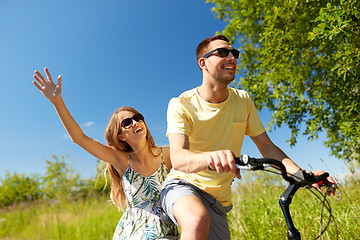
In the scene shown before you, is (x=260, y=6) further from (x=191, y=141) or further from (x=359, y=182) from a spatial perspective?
(x=191, y=141)

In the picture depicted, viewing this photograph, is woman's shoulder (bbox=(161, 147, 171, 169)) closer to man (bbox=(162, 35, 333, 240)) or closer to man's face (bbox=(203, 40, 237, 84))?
man (bbox=(162, 35, 333, 240))

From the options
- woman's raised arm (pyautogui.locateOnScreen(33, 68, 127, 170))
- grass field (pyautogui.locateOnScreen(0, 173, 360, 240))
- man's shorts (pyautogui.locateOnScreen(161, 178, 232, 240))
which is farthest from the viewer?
grass field (pyautogui.locateOnScreen(0, 173, 360, 240))

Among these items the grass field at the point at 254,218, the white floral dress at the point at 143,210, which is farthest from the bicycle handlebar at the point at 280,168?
the white floral dress at the point at 143,210

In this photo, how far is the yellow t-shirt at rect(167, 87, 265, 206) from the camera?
8.23ft

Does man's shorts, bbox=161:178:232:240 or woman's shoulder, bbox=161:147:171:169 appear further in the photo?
woman's shoulder, bbox=161:147:171:169

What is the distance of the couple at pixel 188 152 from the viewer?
2.10 metres

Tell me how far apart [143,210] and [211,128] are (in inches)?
44.6

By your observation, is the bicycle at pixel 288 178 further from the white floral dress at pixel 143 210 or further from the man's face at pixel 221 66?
the white floral dress at pixel 143 210

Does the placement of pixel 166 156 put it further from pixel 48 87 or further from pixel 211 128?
pixel 48 87

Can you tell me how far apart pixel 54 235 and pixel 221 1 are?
8.14 m

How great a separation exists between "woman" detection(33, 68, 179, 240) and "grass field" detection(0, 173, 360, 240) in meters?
1.14

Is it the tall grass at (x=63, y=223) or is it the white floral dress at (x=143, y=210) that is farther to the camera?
the tall grass at (x=63, y=223)

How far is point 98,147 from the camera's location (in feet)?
10.9

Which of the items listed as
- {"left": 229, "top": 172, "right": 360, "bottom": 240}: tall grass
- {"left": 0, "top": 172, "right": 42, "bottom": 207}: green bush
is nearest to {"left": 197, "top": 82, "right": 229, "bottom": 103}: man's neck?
{"left": 229, "top": 172, "right": 360, "bottom": 240}: tall grass
